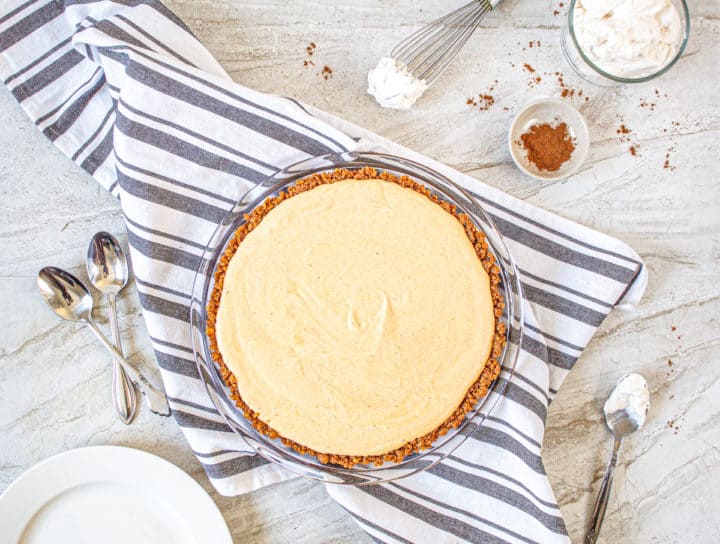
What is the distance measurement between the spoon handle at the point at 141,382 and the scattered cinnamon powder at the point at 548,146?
1.13m

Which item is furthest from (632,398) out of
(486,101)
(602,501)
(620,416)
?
(486,101)

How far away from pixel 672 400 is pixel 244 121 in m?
1.34

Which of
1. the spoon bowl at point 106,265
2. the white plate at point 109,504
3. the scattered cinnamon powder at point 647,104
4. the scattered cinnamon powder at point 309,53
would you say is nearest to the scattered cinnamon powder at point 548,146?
the scattered cinnamon powder at point 647,104

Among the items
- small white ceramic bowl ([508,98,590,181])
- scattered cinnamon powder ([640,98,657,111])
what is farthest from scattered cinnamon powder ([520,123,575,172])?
scattered cinnamon powder ([640,98,657,111])

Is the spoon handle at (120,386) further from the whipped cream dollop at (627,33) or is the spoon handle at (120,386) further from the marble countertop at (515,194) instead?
the whipped cream dollop at (627,33)

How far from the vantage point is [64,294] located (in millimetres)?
1586

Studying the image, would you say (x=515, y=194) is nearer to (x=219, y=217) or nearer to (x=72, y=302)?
(x=219, y=217)

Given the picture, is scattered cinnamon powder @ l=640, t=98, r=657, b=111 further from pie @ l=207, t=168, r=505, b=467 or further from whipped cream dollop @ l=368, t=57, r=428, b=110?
pie @ l=207, t=168, r=505, b=467

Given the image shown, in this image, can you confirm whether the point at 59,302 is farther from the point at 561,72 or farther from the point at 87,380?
the point at 561,72

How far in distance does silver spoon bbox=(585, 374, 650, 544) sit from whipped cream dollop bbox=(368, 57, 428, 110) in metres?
0.92

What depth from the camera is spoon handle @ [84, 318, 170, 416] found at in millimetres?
1568

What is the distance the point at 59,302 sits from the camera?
1583 mm

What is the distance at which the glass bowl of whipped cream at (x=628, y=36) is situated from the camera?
1.54m

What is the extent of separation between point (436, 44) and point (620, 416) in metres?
1.09
